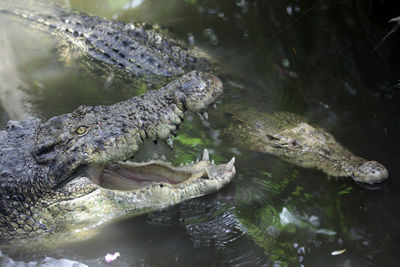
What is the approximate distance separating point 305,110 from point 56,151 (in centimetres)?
270

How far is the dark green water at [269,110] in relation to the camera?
122 inches

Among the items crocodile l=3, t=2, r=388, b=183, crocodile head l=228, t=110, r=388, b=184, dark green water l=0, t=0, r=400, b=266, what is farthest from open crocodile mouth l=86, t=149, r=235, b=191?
crocodile head l=228, t=110, r=388, b=184

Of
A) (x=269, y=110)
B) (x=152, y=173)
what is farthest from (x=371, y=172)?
(x=152, y=173)

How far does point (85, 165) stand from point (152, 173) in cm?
63

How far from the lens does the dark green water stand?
3.10m

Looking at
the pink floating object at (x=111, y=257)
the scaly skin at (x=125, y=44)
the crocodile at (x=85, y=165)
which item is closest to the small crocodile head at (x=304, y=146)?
the crocodile at (x=85, y=165)

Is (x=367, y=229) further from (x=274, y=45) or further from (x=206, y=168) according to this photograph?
(x=274, y=45)

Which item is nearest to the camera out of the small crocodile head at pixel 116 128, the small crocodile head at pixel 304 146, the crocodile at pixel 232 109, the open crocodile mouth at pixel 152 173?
the small crocodile head at pixel 116 128

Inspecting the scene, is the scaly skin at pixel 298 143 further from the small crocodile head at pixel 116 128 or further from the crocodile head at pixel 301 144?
the small crocodile head at pixel 116 128

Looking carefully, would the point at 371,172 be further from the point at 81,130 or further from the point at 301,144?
the point at 81,130

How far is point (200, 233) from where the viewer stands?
3.22 meters

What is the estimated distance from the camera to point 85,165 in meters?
3.11

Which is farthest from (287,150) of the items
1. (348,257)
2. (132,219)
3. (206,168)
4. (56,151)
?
(56,151)

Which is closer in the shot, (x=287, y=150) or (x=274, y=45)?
(x=287, y=150)
